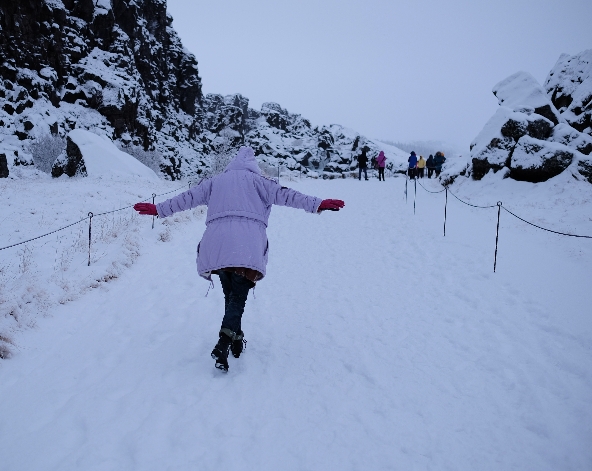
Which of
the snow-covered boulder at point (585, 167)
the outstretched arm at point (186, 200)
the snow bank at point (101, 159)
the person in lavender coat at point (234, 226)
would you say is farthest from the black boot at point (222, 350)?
the snow bank at point (101, 159)

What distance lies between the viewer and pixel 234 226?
3789 mm

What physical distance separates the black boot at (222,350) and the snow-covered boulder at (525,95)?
2228 cm

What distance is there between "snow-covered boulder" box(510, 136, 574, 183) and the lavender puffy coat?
16.1 meters

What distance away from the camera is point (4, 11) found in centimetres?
4350

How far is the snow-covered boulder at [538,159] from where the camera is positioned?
15.8m

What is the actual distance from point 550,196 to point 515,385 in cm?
1375

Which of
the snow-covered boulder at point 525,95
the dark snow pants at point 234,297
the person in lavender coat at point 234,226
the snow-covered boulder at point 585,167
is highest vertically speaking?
the snow-covered boulder at point 525,95

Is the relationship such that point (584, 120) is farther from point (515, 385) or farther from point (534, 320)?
point (515, 385)

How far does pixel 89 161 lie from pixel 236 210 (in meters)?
19.5

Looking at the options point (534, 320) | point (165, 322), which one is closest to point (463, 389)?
point (534, 320)

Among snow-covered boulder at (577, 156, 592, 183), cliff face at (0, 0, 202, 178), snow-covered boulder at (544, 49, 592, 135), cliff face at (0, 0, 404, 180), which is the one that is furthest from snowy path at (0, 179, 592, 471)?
cliff face at (0, 0, 202, 178)

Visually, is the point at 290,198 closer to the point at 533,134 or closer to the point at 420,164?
the point at 533,134

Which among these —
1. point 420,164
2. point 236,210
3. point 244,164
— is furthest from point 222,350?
point 420,164

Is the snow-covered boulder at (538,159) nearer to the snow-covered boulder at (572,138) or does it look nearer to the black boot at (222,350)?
the snow-covered boulder at (572,138)
